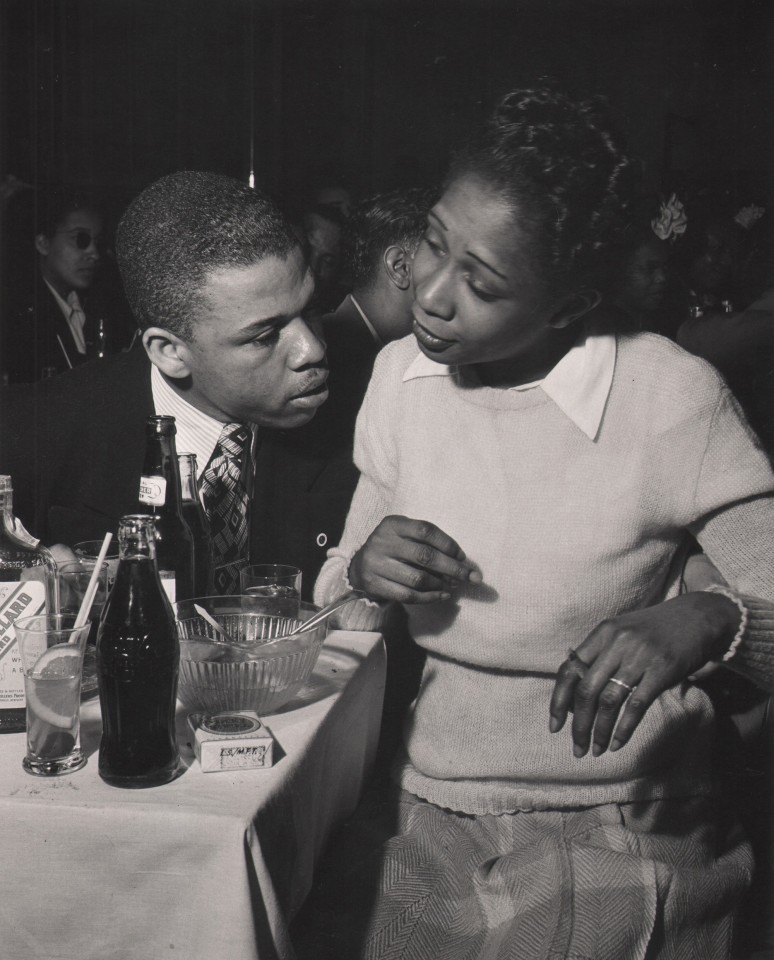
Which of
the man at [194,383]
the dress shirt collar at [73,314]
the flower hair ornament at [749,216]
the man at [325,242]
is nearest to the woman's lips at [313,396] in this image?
the man at [194,383]

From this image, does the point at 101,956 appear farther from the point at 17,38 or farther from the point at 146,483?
the point at 17,38

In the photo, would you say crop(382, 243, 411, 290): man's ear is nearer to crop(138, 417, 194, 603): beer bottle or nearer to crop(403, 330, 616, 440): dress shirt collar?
crop(403, 330, 616, 440): dress shirt collar

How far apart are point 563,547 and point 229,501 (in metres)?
0.71

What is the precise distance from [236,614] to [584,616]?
527mm

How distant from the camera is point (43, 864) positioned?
→ 0.93 m

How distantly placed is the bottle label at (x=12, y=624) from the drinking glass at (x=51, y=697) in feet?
0.25

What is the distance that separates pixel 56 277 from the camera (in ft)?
13.4

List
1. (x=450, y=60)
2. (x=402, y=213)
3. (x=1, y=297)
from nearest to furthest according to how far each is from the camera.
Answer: (x=402, y=213), (x=1, y=297), (x=450, y=60)

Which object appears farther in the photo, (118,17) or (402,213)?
(118,17)

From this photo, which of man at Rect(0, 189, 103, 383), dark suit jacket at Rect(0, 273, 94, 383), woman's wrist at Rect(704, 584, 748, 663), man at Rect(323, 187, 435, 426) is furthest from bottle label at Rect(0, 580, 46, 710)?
man at Rect(0, 189, 103, 383)

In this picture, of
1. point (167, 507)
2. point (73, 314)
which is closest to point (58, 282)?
point (73, 314)

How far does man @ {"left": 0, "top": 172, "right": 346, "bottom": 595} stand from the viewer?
171 cm

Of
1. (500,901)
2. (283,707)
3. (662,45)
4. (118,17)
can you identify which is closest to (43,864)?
(283,707)

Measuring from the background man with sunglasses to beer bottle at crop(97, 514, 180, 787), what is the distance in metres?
3.06
